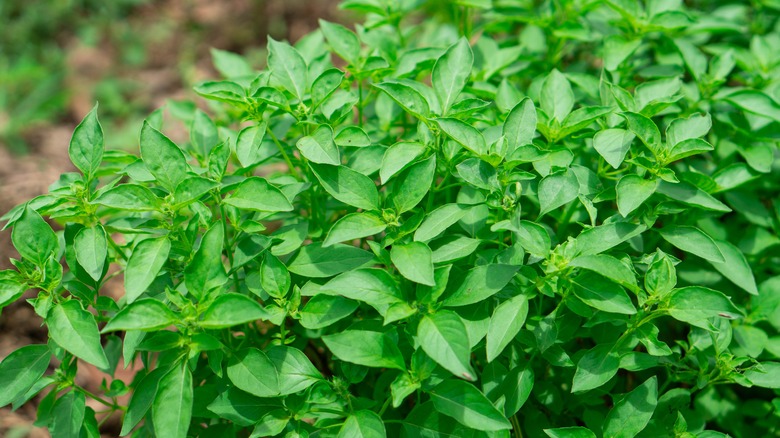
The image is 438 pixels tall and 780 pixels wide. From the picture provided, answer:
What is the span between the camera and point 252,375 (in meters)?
1.77

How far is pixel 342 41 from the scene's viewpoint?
2.43 metres

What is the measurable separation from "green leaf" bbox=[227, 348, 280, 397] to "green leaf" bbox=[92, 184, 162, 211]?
18.6 inches

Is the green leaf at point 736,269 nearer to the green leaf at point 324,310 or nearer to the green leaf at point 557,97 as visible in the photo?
the green leaf at point 557,97

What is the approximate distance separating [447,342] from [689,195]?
0.92 meters

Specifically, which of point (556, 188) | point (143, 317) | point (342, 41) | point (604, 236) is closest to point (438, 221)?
point (556, 188)

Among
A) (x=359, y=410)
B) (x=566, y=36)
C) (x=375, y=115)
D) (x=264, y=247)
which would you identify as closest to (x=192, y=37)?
(x=375, y=115)

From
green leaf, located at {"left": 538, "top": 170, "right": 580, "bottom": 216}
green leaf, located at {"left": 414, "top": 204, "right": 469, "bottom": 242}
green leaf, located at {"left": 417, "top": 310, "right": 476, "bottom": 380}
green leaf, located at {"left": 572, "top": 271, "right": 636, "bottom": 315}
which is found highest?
green leaf, located at {"left": 538, "top": 170, "right": 580, "bottom": 216}

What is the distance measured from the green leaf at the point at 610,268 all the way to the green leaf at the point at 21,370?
1.48 metres

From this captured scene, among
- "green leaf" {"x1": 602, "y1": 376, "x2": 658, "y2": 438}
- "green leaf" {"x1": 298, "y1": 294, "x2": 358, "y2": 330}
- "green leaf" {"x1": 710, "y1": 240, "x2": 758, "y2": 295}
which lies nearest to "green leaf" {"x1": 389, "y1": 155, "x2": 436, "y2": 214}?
"green leaf" {"x1": 298, "y1": 294, "x2": 358, "y2": 330}

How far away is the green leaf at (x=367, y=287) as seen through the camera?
67.7 inches

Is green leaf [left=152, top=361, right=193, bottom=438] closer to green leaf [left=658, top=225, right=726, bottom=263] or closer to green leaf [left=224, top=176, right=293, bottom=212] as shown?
green leaf [left=224, top=176, right=293, bottom=212]

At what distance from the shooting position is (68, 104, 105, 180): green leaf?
6.38ft

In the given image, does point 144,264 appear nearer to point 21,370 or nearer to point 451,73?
point 21,370

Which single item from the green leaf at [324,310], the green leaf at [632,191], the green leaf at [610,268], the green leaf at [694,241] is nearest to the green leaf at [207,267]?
the green leaf at [324,310]
